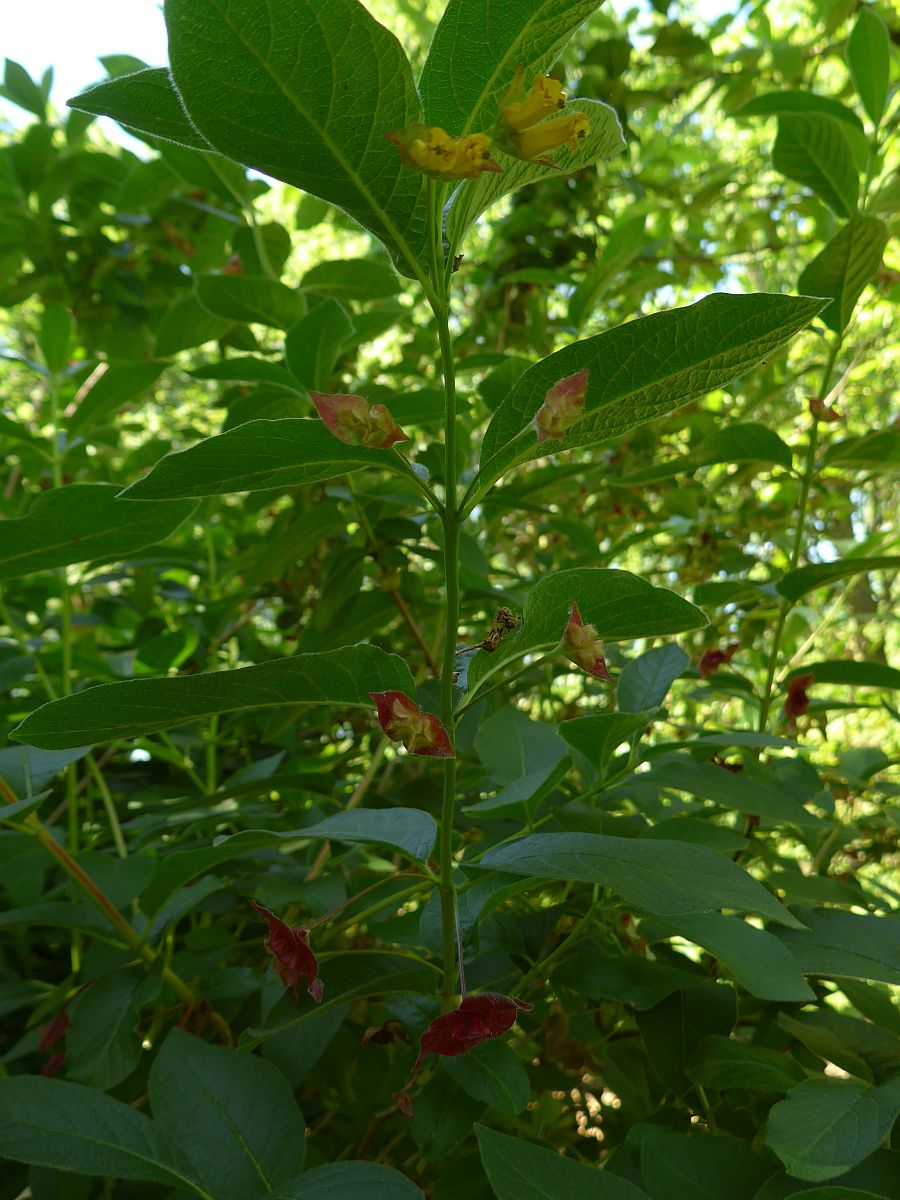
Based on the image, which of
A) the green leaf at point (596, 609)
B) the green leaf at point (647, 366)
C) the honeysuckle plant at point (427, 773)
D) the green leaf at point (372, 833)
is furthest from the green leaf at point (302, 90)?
the green leaf at point (372, 833)

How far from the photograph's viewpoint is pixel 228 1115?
0.53m

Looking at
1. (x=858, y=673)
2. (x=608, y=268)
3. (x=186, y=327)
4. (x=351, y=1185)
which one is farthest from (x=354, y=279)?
(x=351, y=1185)

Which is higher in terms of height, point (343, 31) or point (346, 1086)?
point (343, 31)

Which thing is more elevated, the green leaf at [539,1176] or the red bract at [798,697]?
the red bract at [798,697]

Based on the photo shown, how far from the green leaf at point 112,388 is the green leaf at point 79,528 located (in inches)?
17.4

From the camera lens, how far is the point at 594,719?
0.60 m

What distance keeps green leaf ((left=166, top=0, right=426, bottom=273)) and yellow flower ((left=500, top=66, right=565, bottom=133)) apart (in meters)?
0.04

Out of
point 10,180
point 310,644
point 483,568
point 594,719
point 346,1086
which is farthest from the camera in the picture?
point 10,180

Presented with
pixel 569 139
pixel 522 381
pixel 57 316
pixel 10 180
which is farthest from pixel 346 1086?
pixel 10 180

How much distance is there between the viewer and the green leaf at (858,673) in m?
0.79

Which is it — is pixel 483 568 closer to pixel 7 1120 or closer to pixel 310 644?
pixel 310 644

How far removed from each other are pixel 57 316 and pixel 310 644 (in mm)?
581

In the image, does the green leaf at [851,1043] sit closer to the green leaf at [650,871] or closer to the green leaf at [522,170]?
the green leaf at [650,871]

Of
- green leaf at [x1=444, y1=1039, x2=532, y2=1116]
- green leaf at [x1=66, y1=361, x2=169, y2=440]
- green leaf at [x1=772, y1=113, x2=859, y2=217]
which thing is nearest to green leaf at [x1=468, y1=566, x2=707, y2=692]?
green leaf at [x1=444, y1=1039, x2=532, y2=1116]
